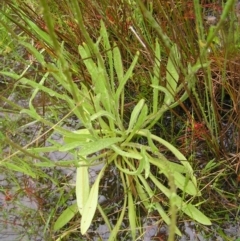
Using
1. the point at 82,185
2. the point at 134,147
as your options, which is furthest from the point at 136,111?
the point at 82,185

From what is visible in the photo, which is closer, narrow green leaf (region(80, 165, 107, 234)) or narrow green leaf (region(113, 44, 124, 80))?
narrow green leaf (region(80, 165, 107, 234))

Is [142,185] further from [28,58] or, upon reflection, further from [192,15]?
[28,58]

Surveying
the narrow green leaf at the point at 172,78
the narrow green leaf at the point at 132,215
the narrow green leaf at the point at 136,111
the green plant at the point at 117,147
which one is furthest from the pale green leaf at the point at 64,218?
the narrow green leaf at the point at 172,78

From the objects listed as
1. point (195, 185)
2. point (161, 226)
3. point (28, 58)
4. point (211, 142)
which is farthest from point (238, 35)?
point (28, 58)

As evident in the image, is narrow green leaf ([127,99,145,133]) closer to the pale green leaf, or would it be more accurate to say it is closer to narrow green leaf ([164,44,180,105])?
narrow green leaf ([164,44,180,105])

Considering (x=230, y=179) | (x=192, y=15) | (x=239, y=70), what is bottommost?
(x=230, y=179)

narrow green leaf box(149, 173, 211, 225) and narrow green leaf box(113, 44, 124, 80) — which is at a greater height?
narrow green leaf box(113, 44, 124, 80)

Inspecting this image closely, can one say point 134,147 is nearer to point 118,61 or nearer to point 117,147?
point 117,147

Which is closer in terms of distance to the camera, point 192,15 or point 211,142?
point 211,142

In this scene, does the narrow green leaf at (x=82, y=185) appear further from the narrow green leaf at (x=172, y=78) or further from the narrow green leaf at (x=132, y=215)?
the narrow green leaf at (x=172, y=78)

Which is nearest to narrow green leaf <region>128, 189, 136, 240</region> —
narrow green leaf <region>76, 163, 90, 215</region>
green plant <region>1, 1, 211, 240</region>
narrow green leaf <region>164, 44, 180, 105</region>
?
green plant <region>1, 1, 211, 240</region>

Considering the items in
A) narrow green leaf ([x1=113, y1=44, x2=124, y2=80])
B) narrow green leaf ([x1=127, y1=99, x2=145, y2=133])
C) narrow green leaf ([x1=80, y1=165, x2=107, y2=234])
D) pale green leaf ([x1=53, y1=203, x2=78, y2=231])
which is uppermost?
narrow green leaf ([x1=113, y1=44, x2=124, y2=80])
